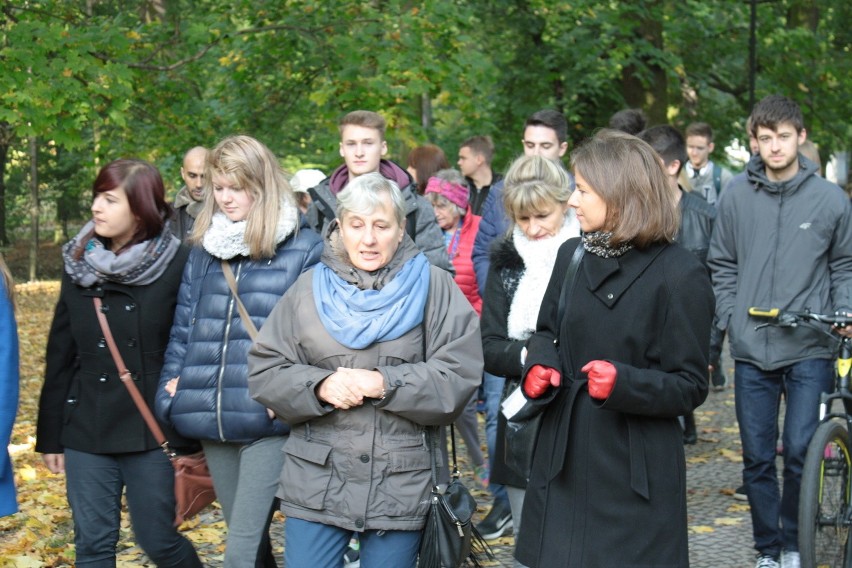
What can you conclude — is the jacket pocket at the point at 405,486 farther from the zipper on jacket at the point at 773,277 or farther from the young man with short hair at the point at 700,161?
the young man with short hair at the point at 700,161

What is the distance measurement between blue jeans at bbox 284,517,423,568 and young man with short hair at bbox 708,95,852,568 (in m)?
2.62

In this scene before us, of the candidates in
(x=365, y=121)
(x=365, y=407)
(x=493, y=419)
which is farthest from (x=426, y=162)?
(x=365, y=407)

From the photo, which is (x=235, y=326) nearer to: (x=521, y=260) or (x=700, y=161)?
(x=521, y=260)

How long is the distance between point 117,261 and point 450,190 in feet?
12.3

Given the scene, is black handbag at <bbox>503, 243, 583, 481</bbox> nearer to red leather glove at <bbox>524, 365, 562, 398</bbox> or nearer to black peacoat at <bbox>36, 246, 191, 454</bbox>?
red leather glove at <bbox>524, 365, 562, 398</bbox>

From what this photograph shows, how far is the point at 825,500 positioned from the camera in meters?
5.86

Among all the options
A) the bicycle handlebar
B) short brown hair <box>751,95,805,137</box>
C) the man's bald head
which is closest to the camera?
the bicycle handlebar

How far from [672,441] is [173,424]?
2.04m

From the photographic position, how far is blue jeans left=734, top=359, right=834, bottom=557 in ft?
20.1

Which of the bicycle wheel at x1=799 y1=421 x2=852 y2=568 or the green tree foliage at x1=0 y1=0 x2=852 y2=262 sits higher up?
the green tree foliage at x1=0 y1=0 x2=852 y2=262

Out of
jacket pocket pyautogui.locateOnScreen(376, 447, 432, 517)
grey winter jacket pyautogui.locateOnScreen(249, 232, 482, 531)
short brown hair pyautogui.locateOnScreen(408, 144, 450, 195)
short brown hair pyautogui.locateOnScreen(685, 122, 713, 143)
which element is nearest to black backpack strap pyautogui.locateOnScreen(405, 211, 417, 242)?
grey winter jacket pyautogui.locateOnScreen(249, 232, 482, 531)

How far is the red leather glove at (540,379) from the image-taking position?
3775 millimetres

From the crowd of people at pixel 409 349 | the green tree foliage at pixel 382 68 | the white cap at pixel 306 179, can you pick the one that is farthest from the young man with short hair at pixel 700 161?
the crowd of people at pixel 409 349

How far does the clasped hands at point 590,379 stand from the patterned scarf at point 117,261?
191 centimetres
